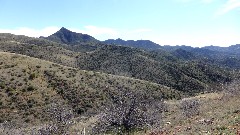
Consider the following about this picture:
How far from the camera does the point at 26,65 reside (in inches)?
3337

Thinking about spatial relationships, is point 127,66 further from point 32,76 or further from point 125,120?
point 125,120

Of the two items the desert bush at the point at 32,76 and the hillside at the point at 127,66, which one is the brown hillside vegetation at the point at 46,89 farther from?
the hillside at the point at 127,66

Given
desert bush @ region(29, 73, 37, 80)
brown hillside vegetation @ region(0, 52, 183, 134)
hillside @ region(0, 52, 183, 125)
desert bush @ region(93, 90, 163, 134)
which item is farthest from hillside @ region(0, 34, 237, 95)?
desert bush @ region(93, 90, 163, 134)

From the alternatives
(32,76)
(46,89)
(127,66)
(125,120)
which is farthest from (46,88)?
(127,66)

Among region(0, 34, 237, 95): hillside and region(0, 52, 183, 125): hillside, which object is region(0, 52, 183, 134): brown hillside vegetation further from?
region(0, 34, 237, 95): hillside

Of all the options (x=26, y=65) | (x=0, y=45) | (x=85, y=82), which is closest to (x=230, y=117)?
(x=85, y=82)

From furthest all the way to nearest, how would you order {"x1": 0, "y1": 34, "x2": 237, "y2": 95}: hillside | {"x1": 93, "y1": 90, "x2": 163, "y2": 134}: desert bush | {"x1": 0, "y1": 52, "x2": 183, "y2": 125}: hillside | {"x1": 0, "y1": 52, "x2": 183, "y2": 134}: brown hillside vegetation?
1. {"x1": 0, "y1": 34, "x2": 237, "y2": 95}: hillside
2. {"x1": 0, "y1": 52, "x2": 183, "y2": 125}: hillside
3. {"x1": 0, "y1": 52, "x2": 183, "y2": 134}: brown hillside vegetation
4. {"x1": 93, "y1": 90, "x2": 163, "y2": 134}: desert bush

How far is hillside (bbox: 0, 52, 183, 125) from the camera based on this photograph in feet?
200

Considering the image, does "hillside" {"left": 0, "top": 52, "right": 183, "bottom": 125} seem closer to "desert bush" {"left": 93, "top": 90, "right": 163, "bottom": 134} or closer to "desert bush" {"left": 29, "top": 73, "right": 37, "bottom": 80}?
"desert bush" {"left": 29, "top": 73, "right": 37, "bottom": 80}

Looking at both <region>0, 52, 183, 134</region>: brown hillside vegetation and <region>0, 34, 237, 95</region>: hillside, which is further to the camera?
<region>0, 34, 237, 95</region>: hillside

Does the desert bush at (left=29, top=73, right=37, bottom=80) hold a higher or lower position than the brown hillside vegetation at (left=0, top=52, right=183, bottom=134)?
higher

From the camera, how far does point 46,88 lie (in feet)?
238

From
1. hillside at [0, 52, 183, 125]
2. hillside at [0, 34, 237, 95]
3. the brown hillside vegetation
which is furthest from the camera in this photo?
hillside at [0, 34, 237, 95]

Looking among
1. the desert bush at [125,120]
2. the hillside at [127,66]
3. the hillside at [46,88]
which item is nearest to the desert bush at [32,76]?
the hillside at [46,88]
